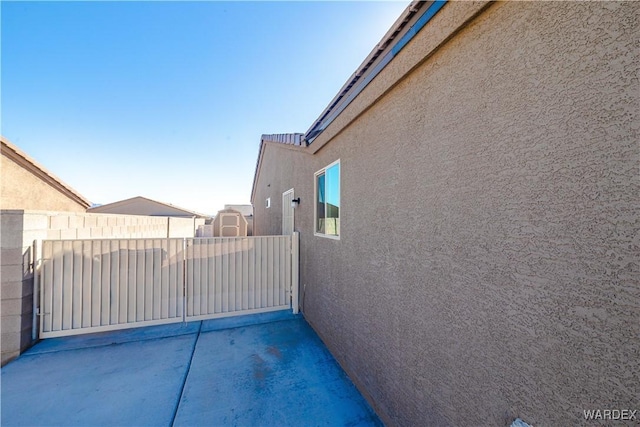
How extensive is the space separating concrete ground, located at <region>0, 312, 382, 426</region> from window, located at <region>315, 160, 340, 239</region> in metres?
2.24

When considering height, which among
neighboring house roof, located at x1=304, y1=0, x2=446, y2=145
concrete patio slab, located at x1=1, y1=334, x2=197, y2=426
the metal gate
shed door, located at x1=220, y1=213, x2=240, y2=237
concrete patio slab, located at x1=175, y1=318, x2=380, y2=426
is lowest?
concrete patio slab, located at x1=175, y1=318, x2=380, y2=426

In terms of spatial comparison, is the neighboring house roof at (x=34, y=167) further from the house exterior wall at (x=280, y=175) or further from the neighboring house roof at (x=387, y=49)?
the neighboring house roof at (x=387, y=49)

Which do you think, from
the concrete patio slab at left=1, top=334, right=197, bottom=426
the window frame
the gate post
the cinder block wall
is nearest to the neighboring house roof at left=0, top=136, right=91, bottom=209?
the cinder block wall

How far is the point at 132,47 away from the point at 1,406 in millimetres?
8537

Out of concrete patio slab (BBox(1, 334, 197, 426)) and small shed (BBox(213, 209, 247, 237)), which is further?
small shed (BBox(213, 209, 247, 237))

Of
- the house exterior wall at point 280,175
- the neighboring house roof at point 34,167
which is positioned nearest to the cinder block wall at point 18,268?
the house exterior wall at point 280,175

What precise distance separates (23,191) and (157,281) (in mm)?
7086

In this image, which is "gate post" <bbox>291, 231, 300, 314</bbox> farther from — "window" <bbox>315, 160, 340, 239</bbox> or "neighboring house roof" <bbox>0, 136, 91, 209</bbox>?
"neighboring house roof" <bbox>0, 136, 91, 209</bbox>

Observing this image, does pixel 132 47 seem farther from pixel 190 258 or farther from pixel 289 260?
pixel 289 260

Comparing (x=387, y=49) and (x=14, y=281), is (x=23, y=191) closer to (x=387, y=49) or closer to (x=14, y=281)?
(x=14, y=281)

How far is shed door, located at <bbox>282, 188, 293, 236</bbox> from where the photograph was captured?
7449 mm

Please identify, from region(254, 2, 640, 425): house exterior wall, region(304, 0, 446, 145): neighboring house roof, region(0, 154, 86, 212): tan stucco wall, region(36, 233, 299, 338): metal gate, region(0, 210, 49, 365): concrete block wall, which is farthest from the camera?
region(0, 154, 86, 212): tan stucco wall

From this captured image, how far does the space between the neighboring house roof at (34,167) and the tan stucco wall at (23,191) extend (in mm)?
Result: 116

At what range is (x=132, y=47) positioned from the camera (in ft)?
23.3
